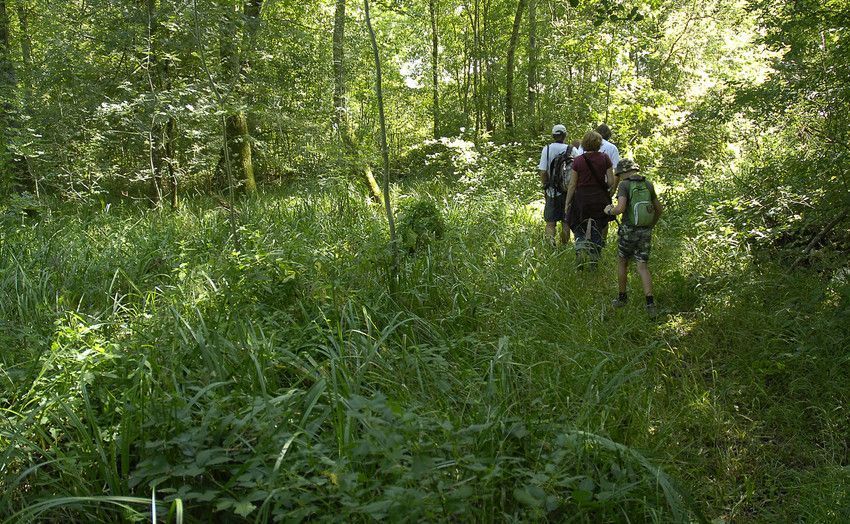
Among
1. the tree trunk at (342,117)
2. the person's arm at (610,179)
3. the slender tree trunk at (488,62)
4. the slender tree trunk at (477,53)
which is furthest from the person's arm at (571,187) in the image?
the slender tree trunk at (488,62)

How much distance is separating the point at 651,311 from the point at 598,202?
1730mm

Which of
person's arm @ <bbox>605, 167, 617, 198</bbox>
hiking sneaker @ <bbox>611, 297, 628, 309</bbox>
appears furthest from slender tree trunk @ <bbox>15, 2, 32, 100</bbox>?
hiking sneaker @ <bbox>611, 297, 628, 309</bbox>

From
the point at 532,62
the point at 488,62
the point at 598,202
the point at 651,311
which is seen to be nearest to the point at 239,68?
the point at 598,202

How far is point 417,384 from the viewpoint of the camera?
3.47 m

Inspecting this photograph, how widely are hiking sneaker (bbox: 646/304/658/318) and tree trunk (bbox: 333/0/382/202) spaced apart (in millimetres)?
4537

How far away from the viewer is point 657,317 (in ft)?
16.5

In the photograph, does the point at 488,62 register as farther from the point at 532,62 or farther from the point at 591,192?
the point at 591,192

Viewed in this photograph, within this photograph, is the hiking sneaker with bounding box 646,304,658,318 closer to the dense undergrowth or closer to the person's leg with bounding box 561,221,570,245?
the dense undergrowth

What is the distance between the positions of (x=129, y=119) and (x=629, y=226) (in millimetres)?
8164

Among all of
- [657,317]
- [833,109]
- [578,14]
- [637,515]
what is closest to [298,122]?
[657,317]

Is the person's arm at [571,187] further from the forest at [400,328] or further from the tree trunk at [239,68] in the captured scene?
the tree trunk at [239,68]

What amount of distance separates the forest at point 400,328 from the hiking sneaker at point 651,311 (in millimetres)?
74

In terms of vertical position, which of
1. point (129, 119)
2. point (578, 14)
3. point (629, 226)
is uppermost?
point (578, 14)

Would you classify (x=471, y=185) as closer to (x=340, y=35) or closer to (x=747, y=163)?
(x=340, y=35)
